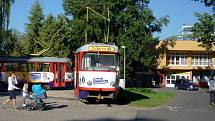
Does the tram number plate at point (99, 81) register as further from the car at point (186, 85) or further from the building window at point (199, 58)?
the building window at point (199, 58)

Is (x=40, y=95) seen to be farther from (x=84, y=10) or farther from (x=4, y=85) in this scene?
(x=84, y=10)

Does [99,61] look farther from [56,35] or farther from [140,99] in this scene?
[56,35]

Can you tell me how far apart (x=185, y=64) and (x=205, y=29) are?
36343mm

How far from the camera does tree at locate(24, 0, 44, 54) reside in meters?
71.4

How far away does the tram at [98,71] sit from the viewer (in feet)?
84.5

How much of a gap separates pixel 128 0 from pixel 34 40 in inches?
598

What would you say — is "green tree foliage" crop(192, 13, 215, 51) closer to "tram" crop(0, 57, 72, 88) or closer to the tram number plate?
"tram" crop(0, 57, 72, 88)

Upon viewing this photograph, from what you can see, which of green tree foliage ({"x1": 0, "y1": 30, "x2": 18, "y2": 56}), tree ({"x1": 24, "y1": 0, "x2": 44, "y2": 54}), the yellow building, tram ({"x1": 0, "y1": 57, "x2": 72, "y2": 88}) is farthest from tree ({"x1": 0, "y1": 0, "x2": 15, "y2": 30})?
the yellow building

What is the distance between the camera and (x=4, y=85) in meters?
41.8

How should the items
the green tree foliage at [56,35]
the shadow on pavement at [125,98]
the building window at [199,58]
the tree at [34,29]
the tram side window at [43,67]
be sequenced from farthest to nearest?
the building window at [199,58], the tree at [34,29], the green tree foliage at [56,35], the tram side window at [43,67], the shadow on pavement at [125,98]

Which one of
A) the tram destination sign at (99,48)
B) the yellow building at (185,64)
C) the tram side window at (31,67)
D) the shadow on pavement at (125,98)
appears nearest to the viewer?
the tram destination sign at (99,48)

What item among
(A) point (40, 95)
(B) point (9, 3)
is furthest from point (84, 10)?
(A) point (40, 95)

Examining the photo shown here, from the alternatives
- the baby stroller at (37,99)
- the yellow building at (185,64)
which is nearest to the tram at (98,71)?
the baby stroller at (37,99)

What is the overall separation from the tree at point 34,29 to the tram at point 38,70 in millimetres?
26804
